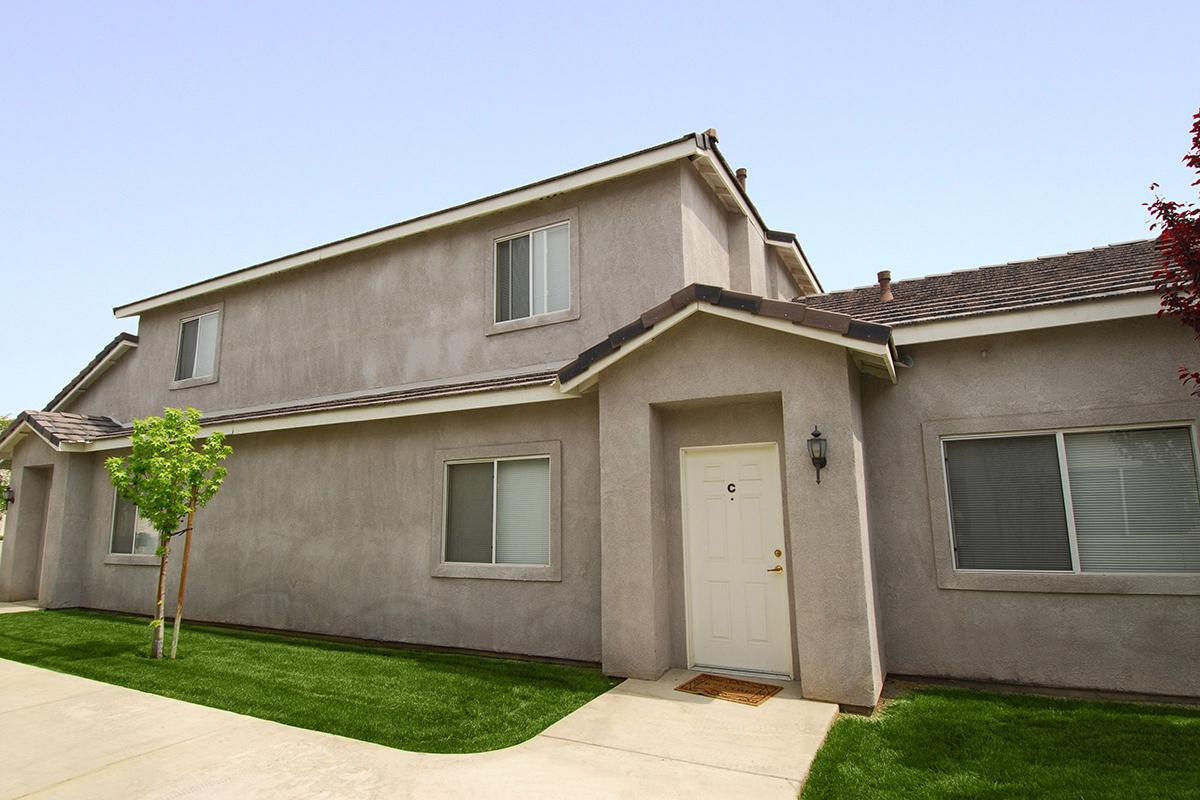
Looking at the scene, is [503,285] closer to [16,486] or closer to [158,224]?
[158,224]

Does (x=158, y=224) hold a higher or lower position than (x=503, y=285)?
higher

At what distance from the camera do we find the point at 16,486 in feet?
50.1

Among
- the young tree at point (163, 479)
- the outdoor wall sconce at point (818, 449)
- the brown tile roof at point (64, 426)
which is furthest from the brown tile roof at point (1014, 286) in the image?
the brown tile roof at point (64, 426)

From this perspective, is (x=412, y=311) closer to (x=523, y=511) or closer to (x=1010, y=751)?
(x=523, y=511)

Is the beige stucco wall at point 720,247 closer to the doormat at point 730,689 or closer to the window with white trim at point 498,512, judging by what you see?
the window with white trim at point 498,512

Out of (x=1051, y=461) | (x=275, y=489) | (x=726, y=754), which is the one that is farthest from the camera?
(x=275, y=489)

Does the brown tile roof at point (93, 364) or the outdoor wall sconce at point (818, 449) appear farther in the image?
the brown tile roof at point (93, 364)

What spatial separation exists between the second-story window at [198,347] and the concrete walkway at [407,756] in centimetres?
915

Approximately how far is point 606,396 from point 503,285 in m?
3.82

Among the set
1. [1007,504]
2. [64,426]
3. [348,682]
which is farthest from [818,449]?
[64,426]

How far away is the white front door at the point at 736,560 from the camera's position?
24.2 ft

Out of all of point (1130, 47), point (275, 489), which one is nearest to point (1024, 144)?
point (1130, 47)

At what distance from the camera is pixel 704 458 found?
315 inches

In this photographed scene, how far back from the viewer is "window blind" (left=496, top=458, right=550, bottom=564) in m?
8.99
